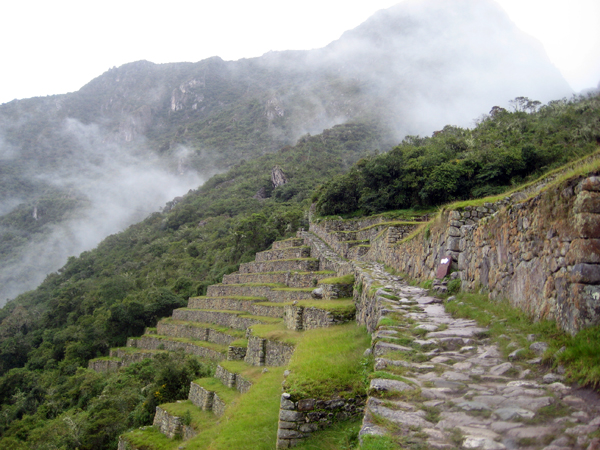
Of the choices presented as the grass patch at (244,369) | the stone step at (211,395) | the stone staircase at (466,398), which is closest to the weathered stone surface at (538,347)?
the stone staircase at (466,398)

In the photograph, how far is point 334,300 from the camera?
10672 millimetres

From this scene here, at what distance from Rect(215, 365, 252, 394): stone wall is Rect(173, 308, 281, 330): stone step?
323 centimetres

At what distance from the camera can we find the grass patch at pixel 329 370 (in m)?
4.95

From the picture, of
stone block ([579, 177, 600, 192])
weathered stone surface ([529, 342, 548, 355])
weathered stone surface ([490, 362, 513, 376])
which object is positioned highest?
stone block ([579, 177, 600, 192])

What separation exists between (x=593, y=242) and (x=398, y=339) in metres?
1.94

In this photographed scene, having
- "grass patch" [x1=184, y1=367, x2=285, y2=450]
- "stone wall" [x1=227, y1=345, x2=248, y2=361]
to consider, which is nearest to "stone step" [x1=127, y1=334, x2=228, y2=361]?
"stone wall" [x1=227, y1=345, x2=248, y2=361]

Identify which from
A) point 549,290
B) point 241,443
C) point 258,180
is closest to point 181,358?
point 241,443

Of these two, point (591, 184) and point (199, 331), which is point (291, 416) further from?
point (199, 331)

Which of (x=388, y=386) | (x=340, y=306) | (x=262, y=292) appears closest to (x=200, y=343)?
(x=262, y=292)

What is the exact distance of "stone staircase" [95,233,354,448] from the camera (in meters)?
10.9

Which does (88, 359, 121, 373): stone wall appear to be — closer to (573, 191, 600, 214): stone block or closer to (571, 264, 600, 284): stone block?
(571, 264, 600, 284): stone block

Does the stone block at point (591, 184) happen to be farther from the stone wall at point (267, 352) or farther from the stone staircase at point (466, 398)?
the stone wall at point (267, 352)

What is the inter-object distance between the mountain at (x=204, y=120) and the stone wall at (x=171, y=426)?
75.5m

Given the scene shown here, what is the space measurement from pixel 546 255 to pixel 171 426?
11.9m
